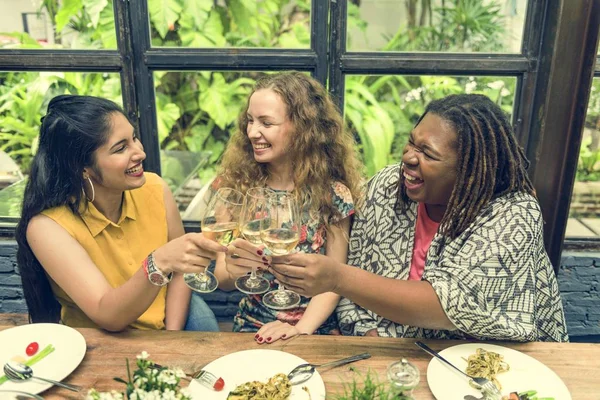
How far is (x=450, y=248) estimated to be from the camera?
1.59m

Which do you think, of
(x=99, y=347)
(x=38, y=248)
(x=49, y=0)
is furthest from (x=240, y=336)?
(x=49, y=0)

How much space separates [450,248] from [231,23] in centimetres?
134

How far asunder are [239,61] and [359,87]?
513mm

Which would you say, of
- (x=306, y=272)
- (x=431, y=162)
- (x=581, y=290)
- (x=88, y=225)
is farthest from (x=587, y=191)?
(x=88, y=225)

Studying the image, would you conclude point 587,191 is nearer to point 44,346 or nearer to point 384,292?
point 384,292

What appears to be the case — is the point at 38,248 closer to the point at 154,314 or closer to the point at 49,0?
the point at 154,314

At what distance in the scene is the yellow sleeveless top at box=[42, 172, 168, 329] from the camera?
66.9 inches

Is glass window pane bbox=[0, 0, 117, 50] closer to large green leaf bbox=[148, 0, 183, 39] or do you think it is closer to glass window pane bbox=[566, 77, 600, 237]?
large green leaf bbox=[148, 0, 183, 39]

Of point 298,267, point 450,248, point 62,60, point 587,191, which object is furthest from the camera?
point 587,191

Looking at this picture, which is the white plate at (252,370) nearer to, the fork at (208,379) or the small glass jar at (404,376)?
the fork at (208,379)

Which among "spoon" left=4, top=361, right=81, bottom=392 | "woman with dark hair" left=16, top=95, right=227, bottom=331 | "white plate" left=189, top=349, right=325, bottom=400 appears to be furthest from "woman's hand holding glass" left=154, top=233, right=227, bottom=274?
"spoon" left=4, top=361, right=81, bottom=392

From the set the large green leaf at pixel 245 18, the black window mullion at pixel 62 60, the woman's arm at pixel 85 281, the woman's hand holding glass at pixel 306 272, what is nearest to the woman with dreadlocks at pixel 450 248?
the woman's hand holding glass at pixel 306 272

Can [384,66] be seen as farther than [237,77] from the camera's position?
No

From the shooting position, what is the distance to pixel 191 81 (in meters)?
2.38
